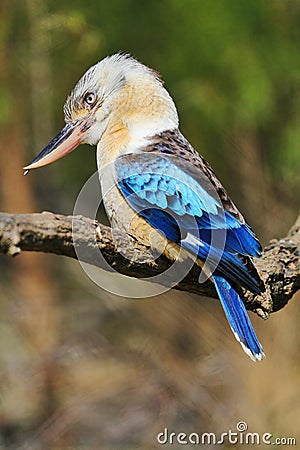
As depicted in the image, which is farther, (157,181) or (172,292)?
(172,292)

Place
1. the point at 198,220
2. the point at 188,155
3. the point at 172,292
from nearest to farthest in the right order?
the point at 198,220
the point at 188,155
the point at 172,292

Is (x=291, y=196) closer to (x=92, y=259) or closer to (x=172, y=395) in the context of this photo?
(x=172, y=395)

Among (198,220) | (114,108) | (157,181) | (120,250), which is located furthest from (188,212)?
(114,108)

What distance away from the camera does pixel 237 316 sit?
2.51 metres

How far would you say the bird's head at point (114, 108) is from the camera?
9.84ft

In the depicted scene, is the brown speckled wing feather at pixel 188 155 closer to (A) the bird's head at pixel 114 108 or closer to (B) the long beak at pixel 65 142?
(A) the bird's head at pixel 114 108

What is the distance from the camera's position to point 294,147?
4.72 metres

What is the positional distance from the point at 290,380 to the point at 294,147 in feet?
4.52

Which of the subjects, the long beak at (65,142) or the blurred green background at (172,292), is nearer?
the long beak at (65,142)

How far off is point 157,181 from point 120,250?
0.60 metres

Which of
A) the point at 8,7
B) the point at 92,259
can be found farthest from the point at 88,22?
the point at 92,259

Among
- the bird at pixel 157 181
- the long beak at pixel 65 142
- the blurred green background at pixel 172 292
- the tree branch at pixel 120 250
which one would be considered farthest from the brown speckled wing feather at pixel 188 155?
the blurred green background at pixel 172 292

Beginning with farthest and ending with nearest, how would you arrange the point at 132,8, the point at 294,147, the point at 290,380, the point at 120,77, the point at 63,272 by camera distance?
the point at 63,272 → the point at 132,8 → the point at 294,147 → the point at 290,380 → the point at 120,77

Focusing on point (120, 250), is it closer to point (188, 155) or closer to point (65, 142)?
point (188, 155)
